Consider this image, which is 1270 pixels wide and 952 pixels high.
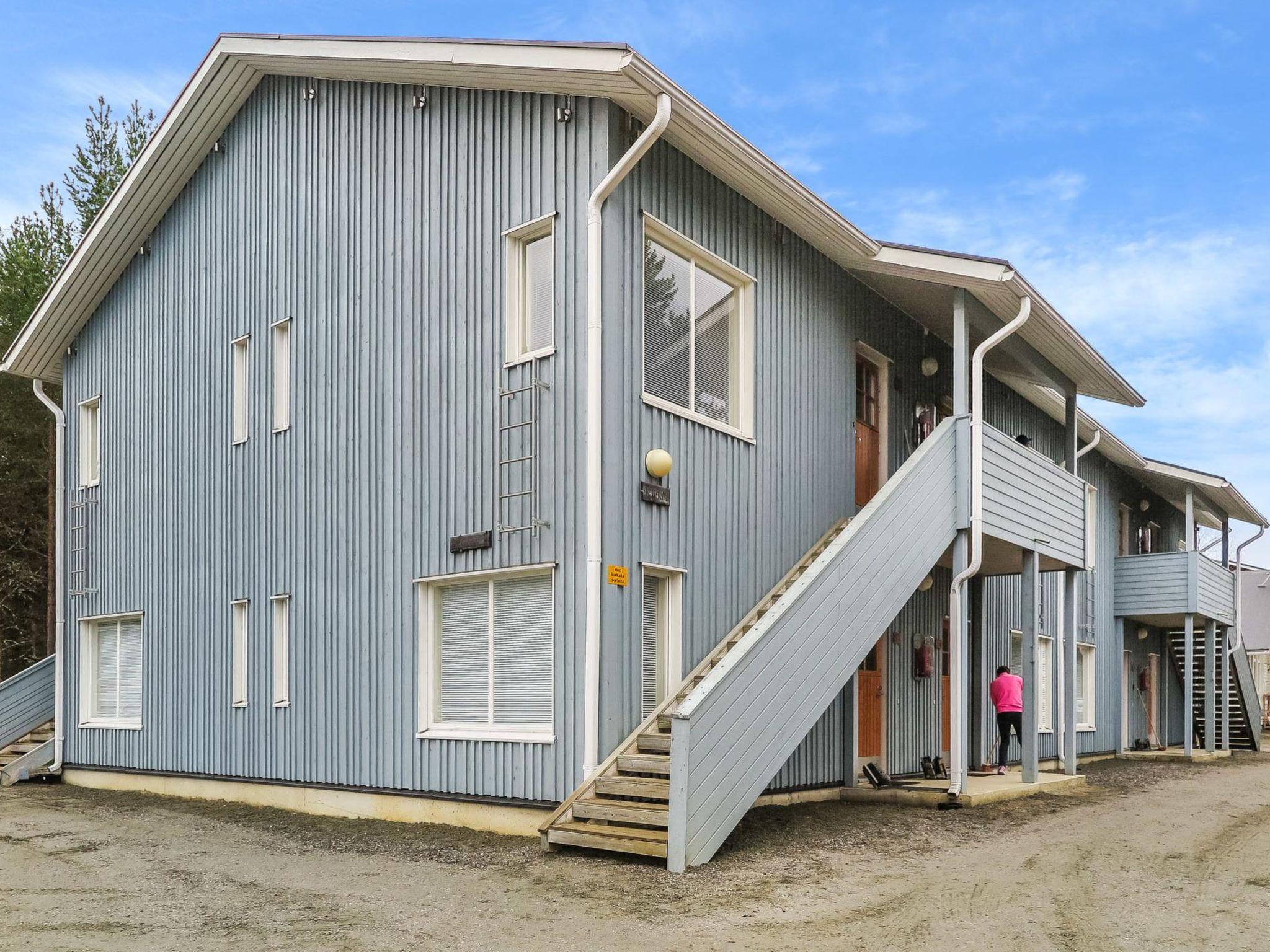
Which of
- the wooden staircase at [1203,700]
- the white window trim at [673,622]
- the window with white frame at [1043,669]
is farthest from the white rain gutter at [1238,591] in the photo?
the white window trim at [673,622]

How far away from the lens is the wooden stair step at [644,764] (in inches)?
383

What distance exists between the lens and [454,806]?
37.3 ft

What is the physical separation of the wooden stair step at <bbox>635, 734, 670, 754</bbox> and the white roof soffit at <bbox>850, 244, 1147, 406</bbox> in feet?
18.9

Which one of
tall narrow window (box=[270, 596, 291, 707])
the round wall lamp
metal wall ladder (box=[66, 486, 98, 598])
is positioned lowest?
tall narrow window (box=[270, 596, 291, 707])

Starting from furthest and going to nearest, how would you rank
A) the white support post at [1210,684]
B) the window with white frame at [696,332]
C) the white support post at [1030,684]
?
the white support post at [1210,684]
the white support post at [1030,684]
the window with white frame at [696,332]

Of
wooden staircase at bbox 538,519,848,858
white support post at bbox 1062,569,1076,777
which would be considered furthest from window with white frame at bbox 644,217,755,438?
white support post at bbox 1062,569,1076,777

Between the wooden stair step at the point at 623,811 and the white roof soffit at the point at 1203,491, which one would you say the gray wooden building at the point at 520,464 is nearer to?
the wooden stair step at the point at 623,811

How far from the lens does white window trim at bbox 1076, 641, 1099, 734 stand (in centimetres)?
2319

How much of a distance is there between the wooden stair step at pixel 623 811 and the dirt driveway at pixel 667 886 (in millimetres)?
293

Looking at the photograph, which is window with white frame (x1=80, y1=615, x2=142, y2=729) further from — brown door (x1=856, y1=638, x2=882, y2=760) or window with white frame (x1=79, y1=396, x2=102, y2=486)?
brown door (x1=856, y1=638, x2=882, y2=760)

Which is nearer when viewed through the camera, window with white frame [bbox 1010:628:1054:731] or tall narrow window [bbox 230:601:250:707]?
tall narrow window [bbox 230:601:250:707]

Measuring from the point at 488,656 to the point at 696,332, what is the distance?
3565 millimetres

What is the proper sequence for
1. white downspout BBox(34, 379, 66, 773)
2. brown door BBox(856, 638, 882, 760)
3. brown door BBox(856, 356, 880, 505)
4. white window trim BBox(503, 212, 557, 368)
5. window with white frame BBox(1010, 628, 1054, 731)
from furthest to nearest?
window with white frame BBox(1010, 628, 1054, 731) → white downspout BBox(34, 379, 66, 773) → brown door BBox(856, 356, 880, 505) → brown door BBox(856, 638, 882, 760) → white window trim BBox(503, 212, 557, 368)

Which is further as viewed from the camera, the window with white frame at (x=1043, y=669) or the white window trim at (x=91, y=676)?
the window with white frame at (x=1043, y=669)
